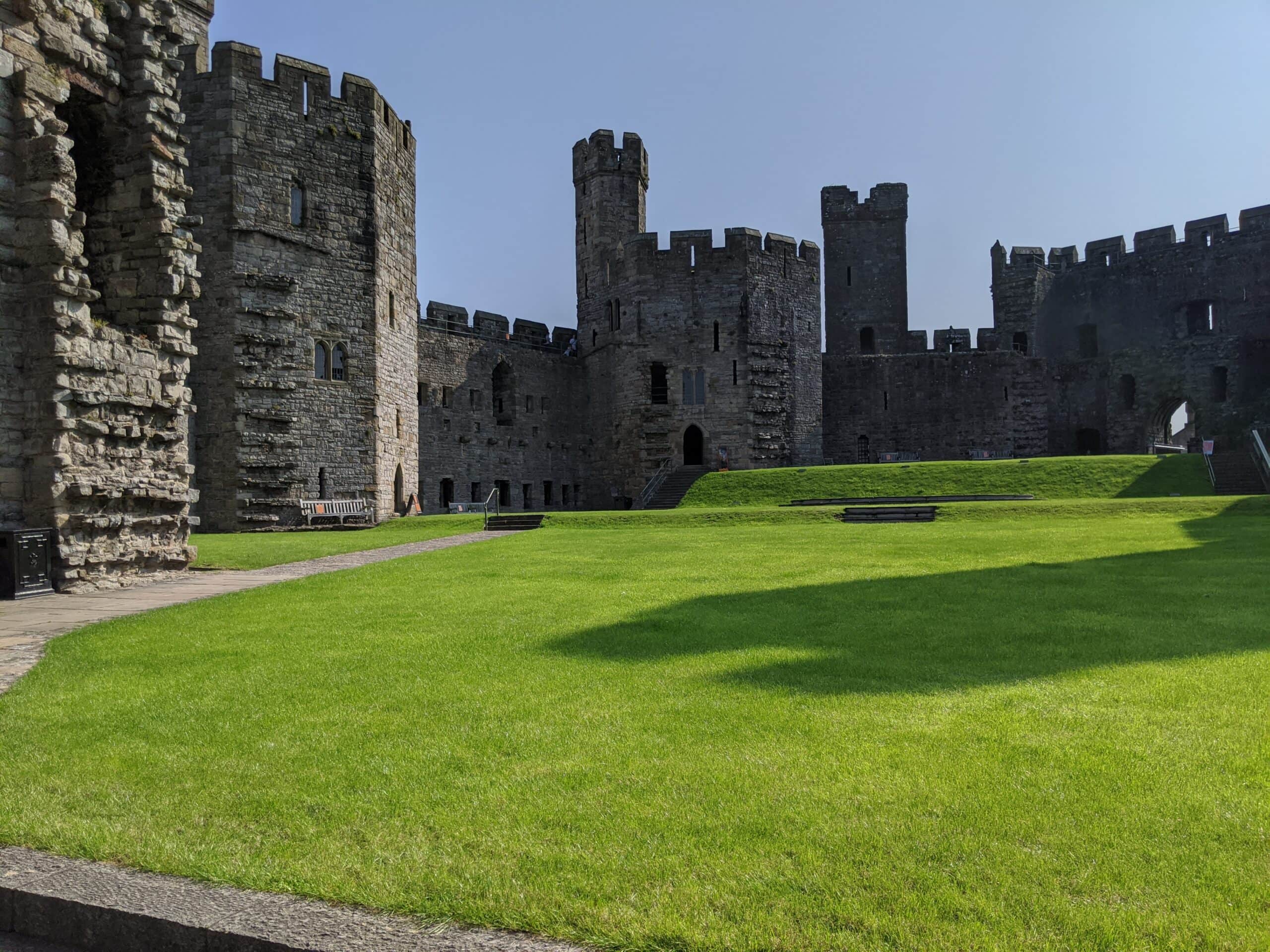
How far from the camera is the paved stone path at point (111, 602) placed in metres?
7.65

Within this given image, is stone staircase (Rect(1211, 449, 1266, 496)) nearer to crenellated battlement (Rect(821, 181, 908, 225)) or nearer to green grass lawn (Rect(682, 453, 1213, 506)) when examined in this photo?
green grass lawn (Rect(682, 453, 1213, 506))

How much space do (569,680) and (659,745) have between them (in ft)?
4.64

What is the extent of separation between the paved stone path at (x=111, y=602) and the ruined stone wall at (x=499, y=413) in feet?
73.4

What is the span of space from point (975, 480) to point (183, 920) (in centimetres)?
2944

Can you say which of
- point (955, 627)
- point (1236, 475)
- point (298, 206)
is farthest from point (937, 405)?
point (955, 627)

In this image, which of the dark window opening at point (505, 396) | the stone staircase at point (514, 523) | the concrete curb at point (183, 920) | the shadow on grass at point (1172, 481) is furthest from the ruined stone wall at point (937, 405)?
the concrete curb at point (183, 920)

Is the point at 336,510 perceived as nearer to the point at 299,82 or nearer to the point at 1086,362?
the point at 299,82

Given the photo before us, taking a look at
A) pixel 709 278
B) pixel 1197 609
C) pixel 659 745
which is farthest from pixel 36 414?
pixel 709 278

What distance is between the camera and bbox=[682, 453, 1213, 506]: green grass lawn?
1080 inches

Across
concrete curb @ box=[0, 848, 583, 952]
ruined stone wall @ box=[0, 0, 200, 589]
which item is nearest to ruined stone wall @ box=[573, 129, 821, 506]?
ruined stone wall @ box=[0, 0, 200, 589]

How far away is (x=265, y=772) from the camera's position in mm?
4336

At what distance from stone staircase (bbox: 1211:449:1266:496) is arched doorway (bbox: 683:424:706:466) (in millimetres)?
18458

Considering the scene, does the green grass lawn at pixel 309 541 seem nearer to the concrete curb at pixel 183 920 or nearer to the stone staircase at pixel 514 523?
the stone staircase at pixel 514 523

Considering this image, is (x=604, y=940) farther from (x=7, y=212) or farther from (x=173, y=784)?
(x=7, y=212)
